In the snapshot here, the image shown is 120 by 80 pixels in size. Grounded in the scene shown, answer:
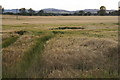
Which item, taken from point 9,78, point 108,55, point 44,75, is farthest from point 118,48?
point 9,78

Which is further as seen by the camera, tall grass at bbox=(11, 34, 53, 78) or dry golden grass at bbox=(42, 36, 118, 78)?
dry golden grass at bbox=(42, 36, 118, 78)

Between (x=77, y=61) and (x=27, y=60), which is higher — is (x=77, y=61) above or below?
below

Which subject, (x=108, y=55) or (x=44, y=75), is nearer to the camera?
(x=44, y=75)

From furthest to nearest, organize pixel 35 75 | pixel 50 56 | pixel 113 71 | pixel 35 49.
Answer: pixel 35 49 < pixel 50 56 < pixel 113 71 < pixel 35 75

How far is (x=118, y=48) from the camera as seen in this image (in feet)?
46.2

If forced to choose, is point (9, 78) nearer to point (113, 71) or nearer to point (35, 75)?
point (35, 75)

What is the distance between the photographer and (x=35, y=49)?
14141 millimetres

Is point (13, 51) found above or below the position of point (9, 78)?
above

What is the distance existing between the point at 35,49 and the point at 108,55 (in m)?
4.73

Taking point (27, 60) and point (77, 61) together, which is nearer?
point (27, 60)

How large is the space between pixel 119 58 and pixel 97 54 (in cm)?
136

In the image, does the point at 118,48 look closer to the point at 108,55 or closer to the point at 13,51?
the point at 108,55

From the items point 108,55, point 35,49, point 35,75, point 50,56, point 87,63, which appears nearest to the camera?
point 35,75

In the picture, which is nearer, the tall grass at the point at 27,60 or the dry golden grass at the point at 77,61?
the tall grass at the point at 27,60
